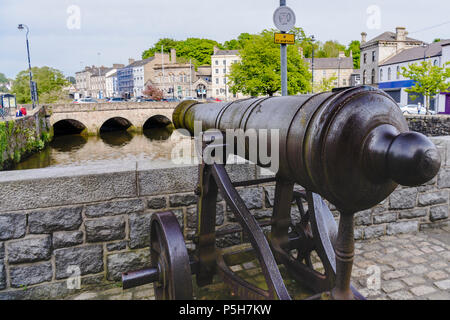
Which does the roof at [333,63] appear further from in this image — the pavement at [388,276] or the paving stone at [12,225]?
the paving stone at [12,225]

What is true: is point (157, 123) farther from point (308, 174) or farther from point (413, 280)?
point (308, 174)

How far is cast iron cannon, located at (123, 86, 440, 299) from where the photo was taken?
4.98 feet

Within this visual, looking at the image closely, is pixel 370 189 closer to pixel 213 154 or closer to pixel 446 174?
pixel 213 154

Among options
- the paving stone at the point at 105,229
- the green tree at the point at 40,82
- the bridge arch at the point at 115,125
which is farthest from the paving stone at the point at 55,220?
the green tree at the point at 40,82

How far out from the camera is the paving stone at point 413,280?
3158mm

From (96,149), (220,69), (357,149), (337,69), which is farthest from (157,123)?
(357,149)

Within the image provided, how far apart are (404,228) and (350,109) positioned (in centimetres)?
343

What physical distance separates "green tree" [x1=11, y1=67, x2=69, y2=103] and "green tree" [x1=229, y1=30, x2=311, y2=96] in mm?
40578

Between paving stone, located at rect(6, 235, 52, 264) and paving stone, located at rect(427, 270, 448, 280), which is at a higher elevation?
paving stone, located at rect(6, 235, 52, 264)

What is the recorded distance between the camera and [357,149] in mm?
1530

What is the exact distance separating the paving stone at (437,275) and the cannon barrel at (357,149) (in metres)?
2.10

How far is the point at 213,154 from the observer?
2.50 m

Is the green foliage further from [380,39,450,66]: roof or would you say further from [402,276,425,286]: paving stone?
[402,276,425,286]: paving stone

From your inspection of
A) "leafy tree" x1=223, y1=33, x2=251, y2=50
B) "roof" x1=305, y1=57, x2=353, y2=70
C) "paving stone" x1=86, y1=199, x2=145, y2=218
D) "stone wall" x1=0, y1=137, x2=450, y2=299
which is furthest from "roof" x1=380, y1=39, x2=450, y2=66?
"leafy tree" x1=223, y1=33, x2=251, y2=50
